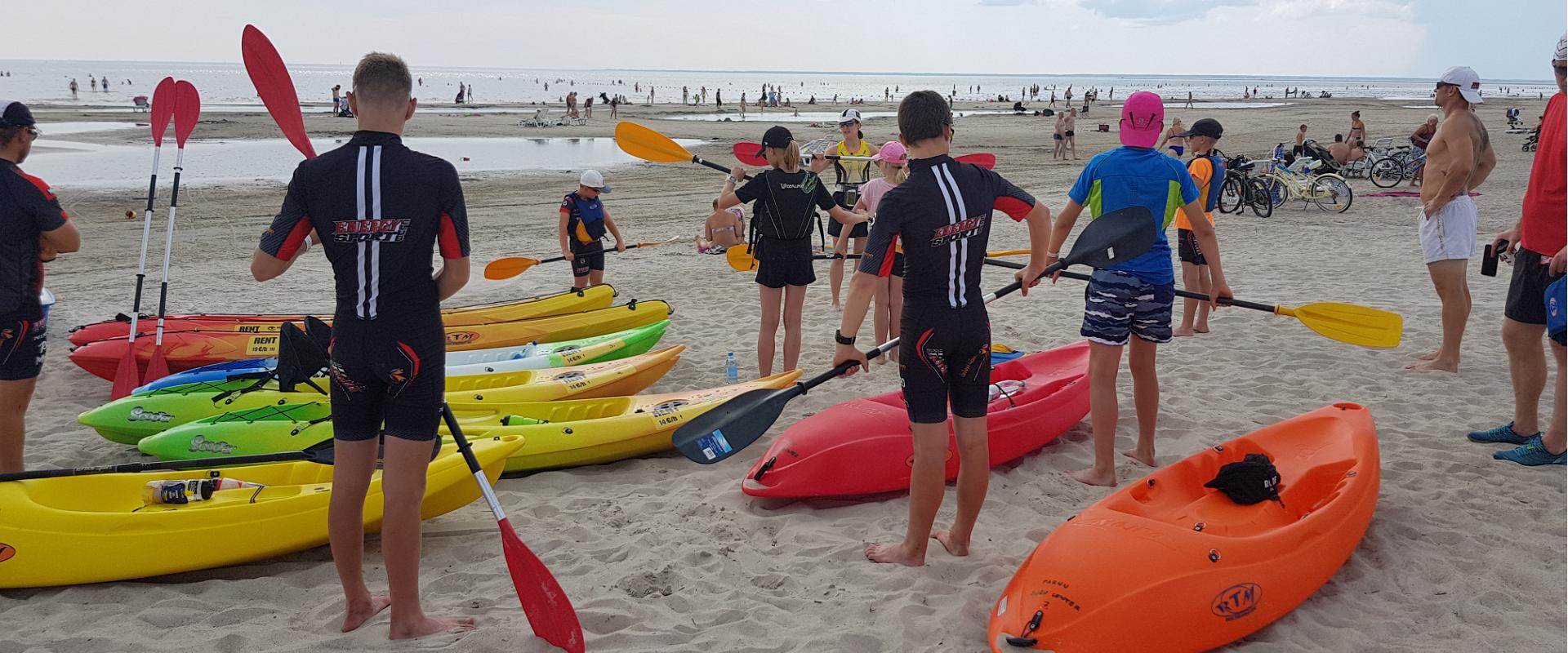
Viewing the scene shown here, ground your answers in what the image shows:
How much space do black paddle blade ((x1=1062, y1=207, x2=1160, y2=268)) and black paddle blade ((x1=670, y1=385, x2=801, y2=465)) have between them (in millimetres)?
1347

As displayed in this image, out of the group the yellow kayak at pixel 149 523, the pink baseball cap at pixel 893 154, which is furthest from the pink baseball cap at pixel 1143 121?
the yellow kayak at pixel 149 523

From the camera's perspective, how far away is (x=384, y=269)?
8.52 feet

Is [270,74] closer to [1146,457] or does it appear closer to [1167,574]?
[1167,574]

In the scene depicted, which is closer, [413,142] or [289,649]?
[289,649]

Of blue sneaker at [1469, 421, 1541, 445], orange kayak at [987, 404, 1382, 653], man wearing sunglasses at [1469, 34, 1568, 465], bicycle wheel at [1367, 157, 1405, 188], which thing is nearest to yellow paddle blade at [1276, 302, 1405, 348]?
man wearing sunglasses at [1469, 34, 1568, 465]

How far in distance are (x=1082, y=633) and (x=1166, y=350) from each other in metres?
4.35

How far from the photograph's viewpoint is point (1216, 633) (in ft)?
9.52

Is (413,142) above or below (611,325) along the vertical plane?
above

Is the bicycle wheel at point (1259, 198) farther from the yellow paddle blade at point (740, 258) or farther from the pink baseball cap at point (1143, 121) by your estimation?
the pink baseball cap at point (1143, 121)

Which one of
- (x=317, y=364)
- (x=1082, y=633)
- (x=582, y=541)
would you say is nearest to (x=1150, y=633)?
(x=1082, y=633)

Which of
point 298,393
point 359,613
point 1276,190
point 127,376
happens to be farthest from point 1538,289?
point 1276,190

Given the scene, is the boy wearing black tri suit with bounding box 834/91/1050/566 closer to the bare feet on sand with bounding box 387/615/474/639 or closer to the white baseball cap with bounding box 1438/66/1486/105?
the bare feet on sand with bounding box 387/615/474/639

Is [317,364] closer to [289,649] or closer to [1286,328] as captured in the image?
[289,649]

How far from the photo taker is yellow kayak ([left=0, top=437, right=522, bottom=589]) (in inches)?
132
